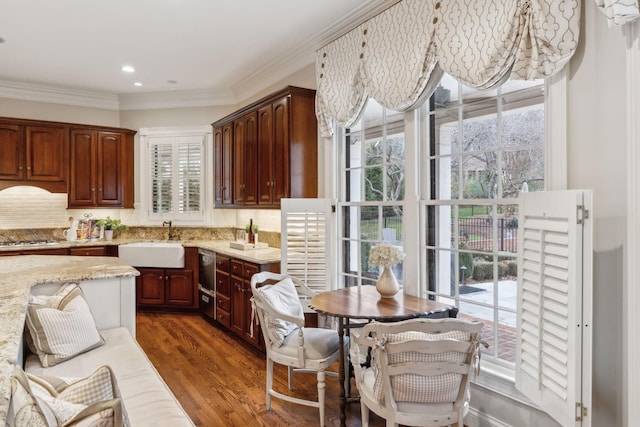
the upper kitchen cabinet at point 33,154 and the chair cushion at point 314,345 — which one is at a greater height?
the upper kitchen cabinet at point 33,154

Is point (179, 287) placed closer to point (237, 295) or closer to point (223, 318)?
point (223, 318)

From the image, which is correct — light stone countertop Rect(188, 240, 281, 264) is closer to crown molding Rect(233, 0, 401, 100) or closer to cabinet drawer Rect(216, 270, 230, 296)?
cabinet drawer Rect(216, 270, 230, 296)

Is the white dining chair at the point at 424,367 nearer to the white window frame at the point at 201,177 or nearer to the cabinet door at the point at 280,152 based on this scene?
the cabinet door at the point at 280,152

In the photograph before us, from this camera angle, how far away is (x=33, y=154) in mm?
5434

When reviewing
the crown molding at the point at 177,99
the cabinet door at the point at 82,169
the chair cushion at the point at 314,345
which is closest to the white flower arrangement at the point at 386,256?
the chair cushion at the point at 314,345

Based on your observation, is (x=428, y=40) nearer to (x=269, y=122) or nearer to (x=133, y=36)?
(x=269, y=122)

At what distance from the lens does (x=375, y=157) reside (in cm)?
355

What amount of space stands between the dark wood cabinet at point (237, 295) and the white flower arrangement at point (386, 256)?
1.51 meters

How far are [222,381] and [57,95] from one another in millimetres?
4875

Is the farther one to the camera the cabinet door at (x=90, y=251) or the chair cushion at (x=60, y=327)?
the cabinet door at (x=90, y=251)

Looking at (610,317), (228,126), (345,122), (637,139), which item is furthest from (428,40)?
(228,126)

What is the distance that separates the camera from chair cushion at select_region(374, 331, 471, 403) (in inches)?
73.5

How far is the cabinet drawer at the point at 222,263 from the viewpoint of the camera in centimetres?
464

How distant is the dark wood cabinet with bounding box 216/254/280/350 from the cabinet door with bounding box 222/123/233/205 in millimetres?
806
